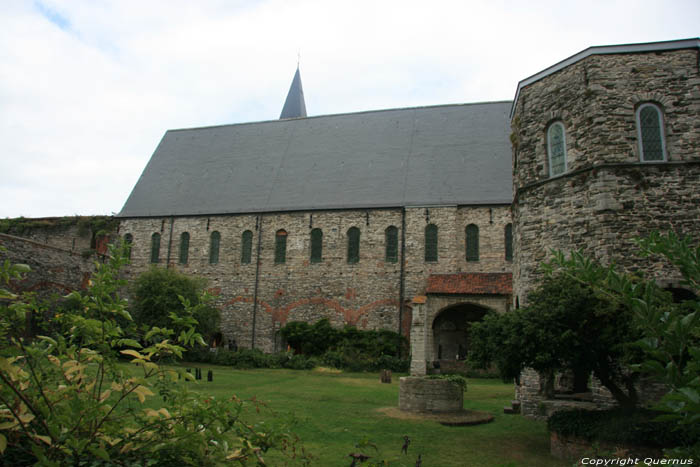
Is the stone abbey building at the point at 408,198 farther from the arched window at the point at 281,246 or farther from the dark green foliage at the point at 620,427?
the dark green foliage at the point at 620,427

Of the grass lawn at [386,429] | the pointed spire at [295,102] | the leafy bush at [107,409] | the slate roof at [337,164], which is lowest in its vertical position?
the grass lawn at [386,429]

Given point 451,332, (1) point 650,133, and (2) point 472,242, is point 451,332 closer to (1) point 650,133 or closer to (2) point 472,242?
(2) point 472,242

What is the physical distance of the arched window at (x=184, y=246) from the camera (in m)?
30.2

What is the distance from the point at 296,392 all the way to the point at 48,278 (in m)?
14.0

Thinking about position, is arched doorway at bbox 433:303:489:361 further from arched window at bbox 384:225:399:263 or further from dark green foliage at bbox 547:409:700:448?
dark green foliage at bbox 547:409:700:448

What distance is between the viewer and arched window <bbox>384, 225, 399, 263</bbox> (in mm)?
26344

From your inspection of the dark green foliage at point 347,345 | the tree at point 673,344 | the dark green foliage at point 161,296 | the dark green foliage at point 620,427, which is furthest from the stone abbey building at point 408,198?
the tree at point 673,344

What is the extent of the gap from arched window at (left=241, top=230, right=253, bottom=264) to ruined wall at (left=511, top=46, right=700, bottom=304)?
19.2m

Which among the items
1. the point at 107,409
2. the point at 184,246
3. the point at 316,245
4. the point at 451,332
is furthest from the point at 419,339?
the point at 107,409

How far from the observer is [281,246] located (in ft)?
93.8

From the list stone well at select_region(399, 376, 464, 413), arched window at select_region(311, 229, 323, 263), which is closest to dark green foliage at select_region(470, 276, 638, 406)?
stone well at select_region(399, 376, 464, 413)

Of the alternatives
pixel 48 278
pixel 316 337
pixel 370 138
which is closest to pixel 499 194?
pixel 370 138

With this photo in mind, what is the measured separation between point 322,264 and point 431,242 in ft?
19.4

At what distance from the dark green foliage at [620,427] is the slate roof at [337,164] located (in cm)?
1782
